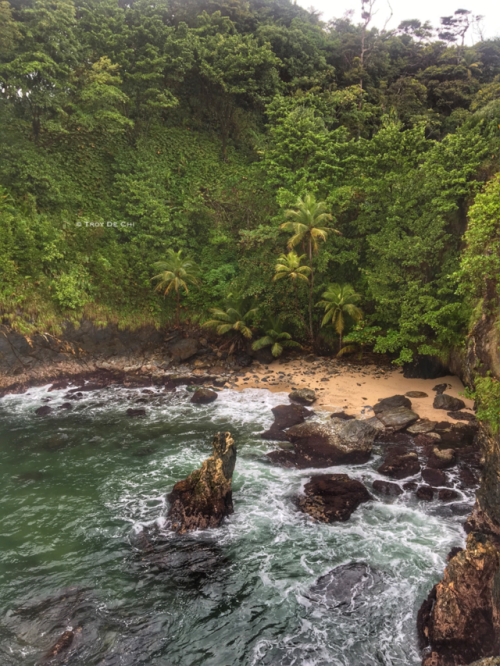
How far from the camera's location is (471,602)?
7.22 meters

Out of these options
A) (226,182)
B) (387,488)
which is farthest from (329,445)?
(226,182)

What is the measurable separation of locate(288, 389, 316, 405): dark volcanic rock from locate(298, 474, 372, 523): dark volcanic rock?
6248 millimetres

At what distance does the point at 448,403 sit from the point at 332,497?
339 inches

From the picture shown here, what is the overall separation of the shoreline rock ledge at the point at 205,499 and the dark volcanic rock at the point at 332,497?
97.0 inches

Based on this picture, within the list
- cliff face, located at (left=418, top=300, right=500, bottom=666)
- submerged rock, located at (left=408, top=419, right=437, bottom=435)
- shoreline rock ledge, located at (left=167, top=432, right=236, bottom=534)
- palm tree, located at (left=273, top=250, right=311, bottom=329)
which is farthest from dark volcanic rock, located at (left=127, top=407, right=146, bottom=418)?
cliff face, located at (left=418, top=300, right=500, bottom=666)

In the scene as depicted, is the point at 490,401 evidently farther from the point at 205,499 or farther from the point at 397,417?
the point at 205,499

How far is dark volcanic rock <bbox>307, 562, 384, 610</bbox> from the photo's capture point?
852 centimetres

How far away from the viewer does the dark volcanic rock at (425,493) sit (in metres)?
11.6

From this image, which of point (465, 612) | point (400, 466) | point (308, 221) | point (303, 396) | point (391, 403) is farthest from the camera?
point (308, 221)

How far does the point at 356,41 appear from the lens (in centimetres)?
3834

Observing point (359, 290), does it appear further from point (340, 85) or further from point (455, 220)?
point (340, 85)

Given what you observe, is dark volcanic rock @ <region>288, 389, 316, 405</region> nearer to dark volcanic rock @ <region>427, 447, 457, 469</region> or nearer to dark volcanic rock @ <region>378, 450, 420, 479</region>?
dark volcanic rock @ <region>378, 450, 420, 479</region>

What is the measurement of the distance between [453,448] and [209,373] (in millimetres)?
13400

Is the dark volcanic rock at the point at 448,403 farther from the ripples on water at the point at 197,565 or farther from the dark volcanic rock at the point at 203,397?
the dark volcanic rock at the point at 203,397
